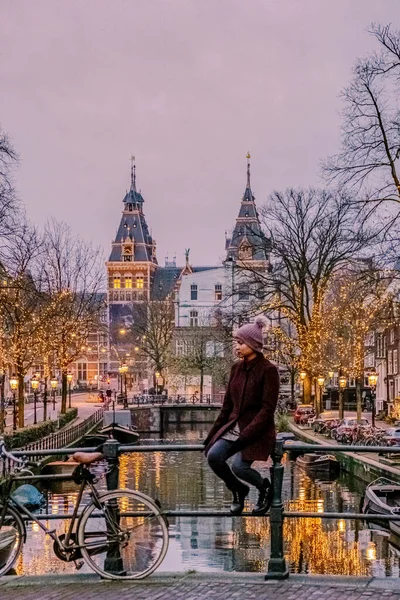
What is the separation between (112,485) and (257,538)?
13558 millimetres

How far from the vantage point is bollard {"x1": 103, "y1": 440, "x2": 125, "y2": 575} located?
7.30 m

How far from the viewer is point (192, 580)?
23.5 feet

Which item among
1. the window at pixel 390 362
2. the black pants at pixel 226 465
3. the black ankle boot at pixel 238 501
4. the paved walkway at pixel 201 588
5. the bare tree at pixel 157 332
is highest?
the bare tree at pixel 157 332

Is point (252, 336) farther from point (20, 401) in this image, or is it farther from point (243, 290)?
point (243, 290)

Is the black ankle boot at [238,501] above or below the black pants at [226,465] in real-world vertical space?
below

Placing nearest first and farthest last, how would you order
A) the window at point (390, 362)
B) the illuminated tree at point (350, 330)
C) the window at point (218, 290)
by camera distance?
1. the illuminated tree at point (350, 330)
2. the window at point (390, 362)
3. the window at point (218, 290)

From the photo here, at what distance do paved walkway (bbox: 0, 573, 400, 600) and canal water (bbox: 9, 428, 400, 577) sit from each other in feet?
3.69

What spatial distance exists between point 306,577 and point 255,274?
43.6 meters

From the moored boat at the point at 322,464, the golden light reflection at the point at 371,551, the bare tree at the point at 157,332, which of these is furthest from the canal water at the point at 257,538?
the bare tree at the point at 157,332

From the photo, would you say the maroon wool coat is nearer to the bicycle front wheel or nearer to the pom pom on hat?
the pom pom on hat

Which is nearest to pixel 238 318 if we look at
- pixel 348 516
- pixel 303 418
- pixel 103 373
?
pixel 303 418

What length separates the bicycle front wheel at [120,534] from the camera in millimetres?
7277

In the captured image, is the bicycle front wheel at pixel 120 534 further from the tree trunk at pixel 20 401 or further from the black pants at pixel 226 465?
the tree trunk at pixel 20 401

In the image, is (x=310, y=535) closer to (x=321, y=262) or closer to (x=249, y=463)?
(x=249, y=463)
